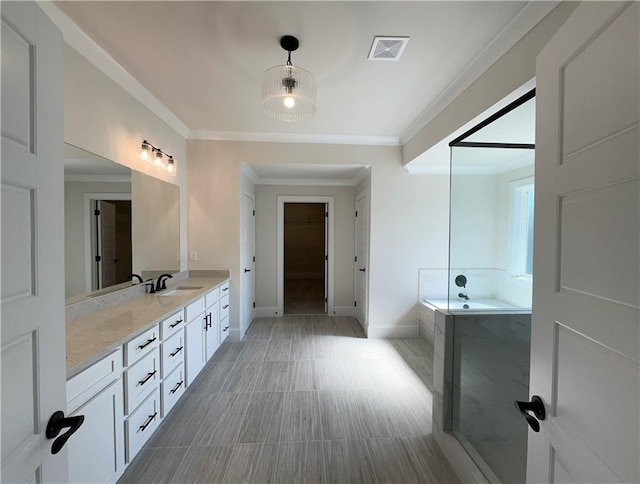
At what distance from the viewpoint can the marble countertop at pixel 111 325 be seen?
126 cm

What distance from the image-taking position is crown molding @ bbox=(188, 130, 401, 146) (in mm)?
3459

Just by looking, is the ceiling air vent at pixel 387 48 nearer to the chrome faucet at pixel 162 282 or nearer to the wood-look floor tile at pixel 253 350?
the chrome faucet at pixel 162 282

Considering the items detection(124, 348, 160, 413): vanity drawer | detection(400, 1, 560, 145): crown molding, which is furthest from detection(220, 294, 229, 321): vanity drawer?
detection(400, 1, 560, 145): crown molding

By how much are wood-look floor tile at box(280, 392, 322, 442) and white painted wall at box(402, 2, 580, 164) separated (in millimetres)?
2649

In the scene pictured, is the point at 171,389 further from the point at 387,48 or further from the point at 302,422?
the point at 387,48

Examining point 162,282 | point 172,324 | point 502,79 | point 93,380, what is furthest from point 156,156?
point 502,79

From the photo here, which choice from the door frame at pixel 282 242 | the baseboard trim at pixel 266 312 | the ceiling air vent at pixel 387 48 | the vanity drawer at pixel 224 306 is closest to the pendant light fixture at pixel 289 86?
the ceiling air vent at pixel 387 48

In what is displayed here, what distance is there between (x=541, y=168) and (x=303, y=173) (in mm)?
3493

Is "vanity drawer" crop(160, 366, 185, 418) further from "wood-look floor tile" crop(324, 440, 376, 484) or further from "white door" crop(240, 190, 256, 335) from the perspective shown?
"white door" crop(240, 190, 256, 335)

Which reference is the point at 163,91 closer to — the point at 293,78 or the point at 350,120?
the point at 293,78

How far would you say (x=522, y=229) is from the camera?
2.82 m

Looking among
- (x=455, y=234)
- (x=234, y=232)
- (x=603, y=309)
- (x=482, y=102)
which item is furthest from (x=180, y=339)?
(x=482, y=102)

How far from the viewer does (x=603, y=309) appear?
68 centimetres

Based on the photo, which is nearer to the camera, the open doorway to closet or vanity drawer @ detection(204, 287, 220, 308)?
vanity drawer @ detection(204, 287, 220, 308)
